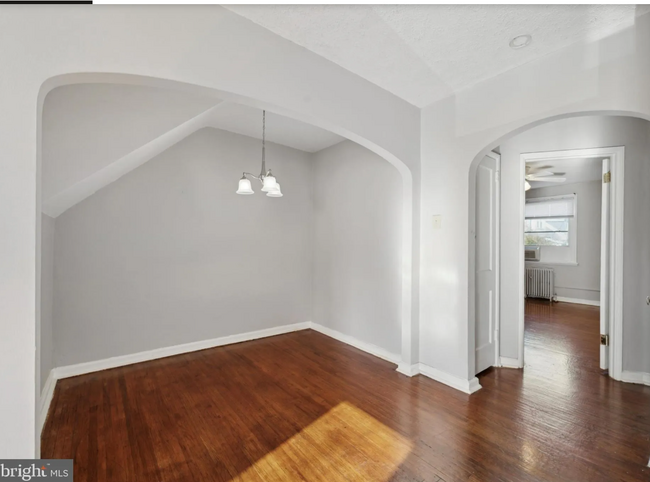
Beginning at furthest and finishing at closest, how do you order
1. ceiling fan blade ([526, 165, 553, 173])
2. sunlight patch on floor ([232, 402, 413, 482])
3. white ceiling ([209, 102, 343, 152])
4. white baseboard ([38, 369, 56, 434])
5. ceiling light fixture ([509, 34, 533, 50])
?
ceiling fan blade ([526, 165, 553, 173]) → white ceiling ([209, 102, 343, 152]) → white baseboard ([38, 369, 56, 434]) → ceiling light fixture ([509, 34, 533, 50]) → sunlight patch on floor ([232, 402, 413, 482])

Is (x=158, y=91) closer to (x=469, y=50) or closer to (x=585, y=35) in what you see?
(x=469, y=50)

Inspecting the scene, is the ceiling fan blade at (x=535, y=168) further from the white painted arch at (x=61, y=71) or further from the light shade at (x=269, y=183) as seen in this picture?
the white painted arch at (x=61, y=71)

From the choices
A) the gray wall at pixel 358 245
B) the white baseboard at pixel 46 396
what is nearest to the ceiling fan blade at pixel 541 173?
the gray wall at pixel 358 245

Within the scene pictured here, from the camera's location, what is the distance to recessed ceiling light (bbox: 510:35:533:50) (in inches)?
82.1

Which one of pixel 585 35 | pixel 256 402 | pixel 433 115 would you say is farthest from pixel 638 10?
pixel 256 402

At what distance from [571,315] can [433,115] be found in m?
5.10

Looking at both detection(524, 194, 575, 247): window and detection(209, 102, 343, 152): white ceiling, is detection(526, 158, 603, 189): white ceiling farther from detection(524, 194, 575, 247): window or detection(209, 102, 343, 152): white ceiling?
detection(209, 102, 343, 152): white ceiling

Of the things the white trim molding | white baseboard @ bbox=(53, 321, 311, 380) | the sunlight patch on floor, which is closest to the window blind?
the white trim molding

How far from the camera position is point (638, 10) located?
1829 mm

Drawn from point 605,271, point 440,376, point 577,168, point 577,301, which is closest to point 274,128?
point 440,376

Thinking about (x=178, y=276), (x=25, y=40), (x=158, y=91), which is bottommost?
(x=178, y=276)

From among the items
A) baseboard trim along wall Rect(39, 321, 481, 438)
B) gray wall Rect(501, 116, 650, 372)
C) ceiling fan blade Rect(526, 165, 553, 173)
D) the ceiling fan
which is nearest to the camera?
baseboard trim along wall Rect(39, 321, 481, 438)

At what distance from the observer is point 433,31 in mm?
2041

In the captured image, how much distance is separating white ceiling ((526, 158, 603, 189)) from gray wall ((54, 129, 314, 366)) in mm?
4073
